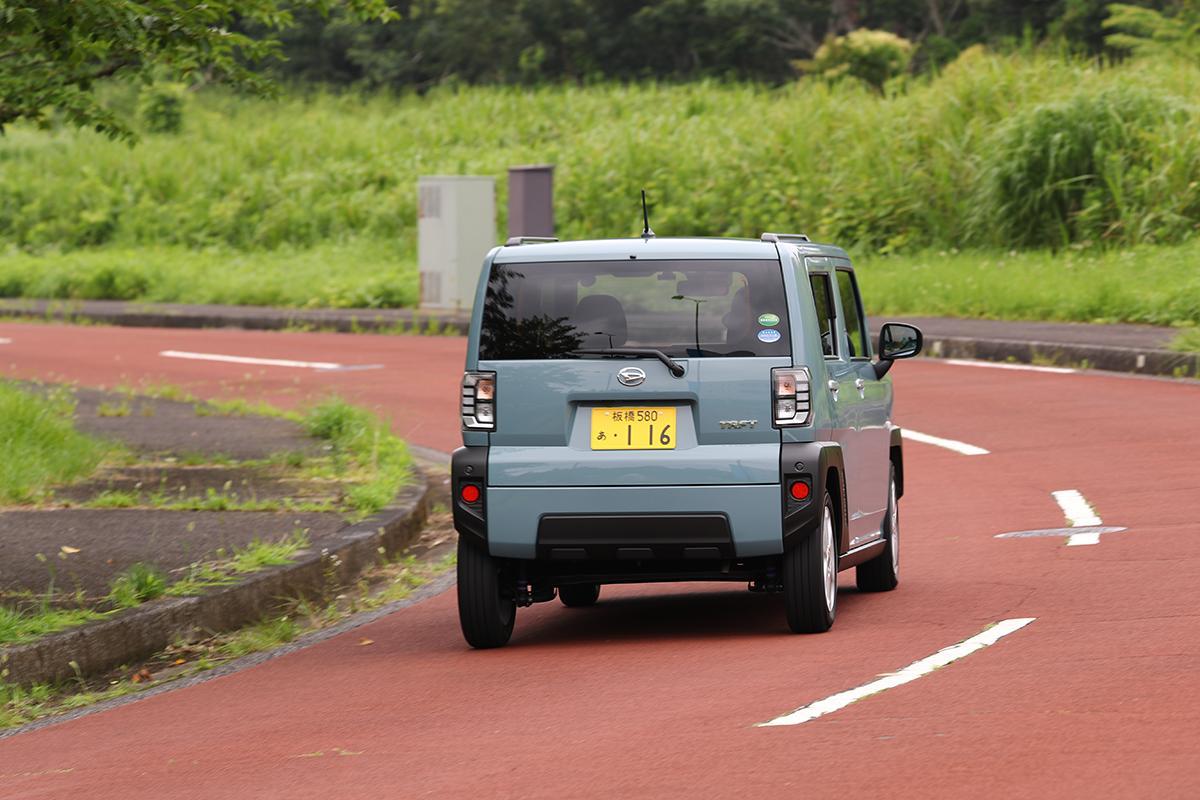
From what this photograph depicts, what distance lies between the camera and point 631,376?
8.14 meters

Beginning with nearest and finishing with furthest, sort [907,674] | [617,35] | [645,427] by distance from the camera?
1. [907,674]
2. [645,427]
3. [617,35]

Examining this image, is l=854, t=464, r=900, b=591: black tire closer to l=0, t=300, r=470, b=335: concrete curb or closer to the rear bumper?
the rear bumper

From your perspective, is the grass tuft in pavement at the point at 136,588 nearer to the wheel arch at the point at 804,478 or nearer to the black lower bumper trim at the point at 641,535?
the black lower bumper trim at the point at 641,535

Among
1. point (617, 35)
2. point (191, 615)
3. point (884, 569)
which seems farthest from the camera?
point (617, 35)

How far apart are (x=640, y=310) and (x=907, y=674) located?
1.96 meters

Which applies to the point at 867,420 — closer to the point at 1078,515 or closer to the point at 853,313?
the point at 853,313

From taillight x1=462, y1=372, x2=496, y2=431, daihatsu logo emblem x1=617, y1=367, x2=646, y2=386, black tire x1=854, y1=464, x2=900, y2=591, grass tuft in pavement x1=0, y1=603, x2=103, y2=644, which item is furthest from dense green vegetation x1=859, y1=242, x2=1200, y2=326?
grass tuft in pavement x1=0, y1=603, x2=103, y2=644

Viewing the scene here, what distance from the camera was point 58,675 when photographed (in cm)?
805

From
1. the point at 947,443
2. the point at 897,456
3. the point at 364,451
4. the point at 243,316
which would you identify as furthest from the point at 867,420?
the point at 243,316

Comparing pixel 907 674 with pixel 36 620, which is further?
pixel 36 620

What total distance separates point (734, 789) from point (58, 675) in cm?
349

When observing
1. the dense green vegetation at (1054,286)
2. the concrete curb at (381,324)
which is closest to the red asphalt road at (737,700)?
the concrete curb at (381,324)

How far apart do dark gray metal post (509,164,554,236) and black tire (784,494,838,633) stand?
67.5ft

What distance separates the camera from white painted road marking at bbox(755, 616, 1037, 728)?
6.59m
